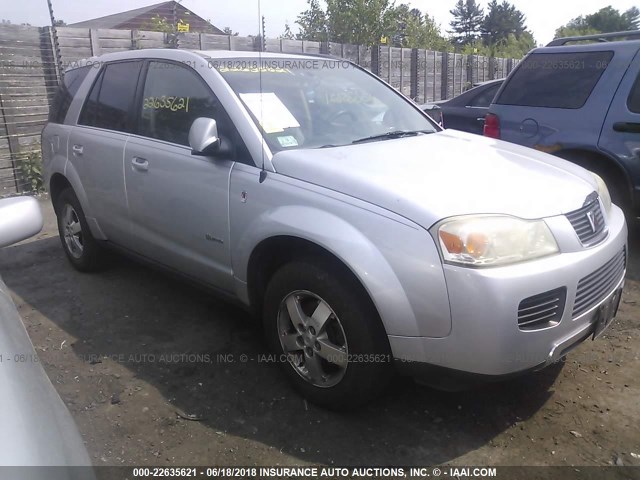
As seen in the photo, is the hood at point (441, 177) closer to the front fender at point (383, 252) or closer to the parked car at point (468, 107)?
the front fender at point (383, 252)

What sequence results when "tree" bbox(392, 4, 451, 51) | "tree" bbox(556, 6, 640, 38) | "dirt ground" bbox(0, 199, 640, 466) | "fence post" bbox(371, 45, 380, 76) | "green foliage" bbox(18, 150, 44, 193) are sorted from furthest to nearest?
"tree" bbox(556, 6, 640, 38) → "tree" bbox(392, 4, 451, 51) → "fence post" bbox(371, 45, 380, 76) → "green foliage" bbox(18, 150, 44, 193) → "dirt ground" bbox(0, 199, 640, 466)

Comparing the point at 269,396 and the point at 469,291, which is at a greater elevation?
the point at 469,291

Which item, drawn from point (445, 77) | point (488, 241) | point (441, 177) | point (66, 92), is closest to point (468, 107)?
point (66, 92)

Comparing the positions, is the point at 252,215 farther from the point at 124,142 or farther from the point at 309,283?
the point at 124,142

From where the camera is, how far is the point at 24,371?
1493 mm

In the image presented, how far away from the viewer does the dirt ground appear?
2.52 metres

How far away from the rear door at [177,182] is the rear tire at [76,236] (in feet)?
2.68

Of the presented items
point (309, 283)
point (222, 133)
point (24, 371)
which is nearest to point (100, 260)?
point (222, 133)

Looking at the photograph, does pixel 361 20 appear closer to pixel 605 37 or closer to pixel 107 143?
pixel 605 37

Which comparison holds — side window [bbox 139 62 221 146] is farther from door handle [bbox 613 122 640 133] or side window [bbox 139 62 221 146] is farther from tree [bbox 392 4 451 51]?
tree [bbox 392 4 451 51]

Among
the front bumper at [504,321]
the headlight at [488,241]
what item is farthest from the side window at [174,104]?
the front bumper at [504,321]

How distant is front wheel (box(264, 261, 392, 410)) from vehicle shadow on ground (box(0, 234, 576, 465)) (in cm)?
16

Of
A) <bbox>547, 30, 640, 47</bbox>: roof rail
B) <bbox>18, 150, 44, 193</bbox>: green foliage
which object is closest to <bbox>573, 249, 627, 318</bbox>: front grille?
<bbox>547, 30, 640, 47</bbox>: roof rail

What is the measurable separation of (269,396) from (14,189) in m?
6.07
